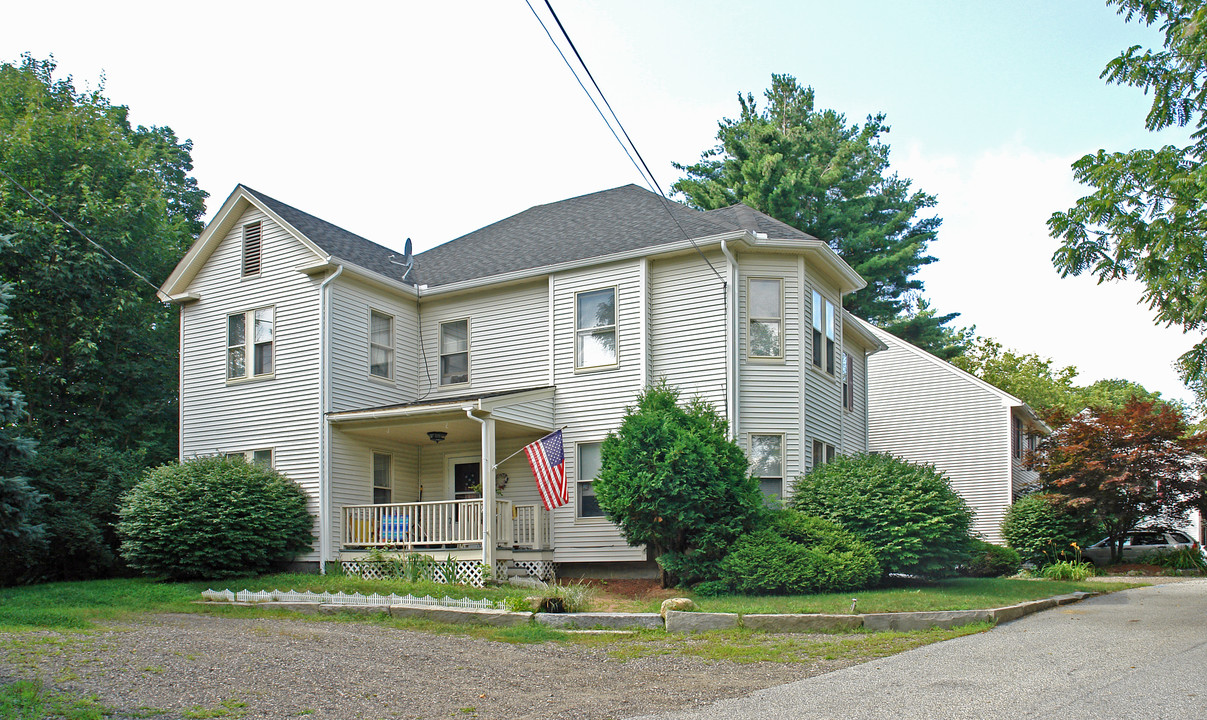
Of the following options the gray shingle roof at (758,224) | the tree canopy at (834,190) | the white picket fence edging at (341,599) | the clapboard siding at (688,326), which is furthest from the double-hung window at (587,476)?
the tree canopy at (834,190)

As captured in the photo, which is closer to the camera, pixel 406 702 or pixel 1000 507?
pixel 406 702

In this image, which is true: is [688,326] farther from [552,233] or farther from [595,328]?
[552,233]

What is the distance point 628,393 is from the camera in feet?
55.5

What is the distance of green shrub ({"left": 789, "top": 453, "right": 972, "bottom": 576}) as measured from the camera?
Answer: 47.4 ft

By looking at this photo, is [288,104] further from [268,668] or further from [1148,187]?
[1148,187]

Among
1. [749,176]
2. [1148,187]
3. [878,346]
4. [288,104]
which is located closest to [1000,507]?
[878,346]

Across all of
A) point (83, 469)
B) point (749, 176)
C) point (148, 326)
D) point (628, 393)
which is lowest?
point (83, 469)

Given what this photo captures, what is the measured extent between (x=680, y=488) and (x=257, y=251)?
10722mm

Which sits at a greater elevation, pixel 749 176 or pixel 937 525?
pixel 749 176

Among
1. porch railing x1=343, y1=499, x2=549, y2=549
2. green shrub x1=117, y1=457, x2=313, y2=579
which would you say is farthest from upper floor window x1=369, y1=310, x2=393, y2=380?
green shrub x1=117, y1=457, x2=313, y2=579

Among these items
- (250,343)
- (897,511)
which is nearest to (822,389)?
(897,511)

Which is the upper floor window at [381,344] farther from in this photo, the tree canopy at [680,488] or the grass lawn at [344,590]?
the tree canopy at [680,488]

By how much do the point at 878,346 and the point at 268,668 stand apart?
1774 cm

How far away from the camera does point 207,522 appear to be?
629 inches
